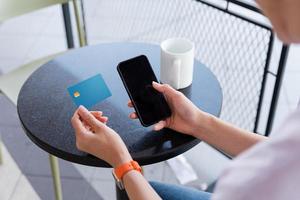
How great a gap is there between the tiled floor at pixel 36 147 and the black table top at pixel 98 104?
614 mm

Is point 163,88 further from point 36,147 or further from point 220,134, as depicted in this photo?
point 36,147

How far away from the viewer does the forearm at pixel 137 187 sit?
0.77 metres

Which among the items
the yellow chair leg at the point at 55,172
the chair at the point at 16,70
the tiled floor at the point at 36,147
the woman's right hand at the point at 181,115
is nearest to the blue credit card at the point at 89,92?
the woman's right hand at the point at 181,115

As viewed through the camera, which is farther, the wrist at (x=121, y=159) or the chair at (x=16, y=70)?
the chair at (x=16, y=70)

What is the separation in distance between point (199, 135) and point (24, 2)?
962mm

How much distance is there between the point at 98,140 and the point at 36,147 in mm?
1051

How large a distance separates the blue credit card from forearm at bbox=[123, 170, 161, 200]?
0.83 feet

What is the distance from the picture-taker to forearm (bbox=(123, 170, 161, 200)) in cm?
77

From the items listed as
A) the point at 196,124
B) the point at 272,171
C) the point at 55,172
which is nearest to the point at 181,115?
the point at 196,124

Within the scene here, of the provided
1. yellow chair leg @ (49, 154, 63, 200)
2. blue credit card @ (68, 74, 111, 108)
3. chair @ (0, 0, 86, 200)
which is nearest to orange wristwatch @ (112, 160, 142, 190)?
blue credit card @ (68, 74, 111, 108)

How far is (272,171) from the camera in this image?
491mm

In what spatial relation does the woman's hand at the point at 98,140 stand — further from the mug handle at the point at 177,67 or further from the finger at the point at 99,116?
the mug handle at the point at 177,67

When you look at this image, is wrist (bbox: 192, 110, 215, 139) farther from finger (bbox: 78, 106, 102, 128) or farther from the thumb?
finger (bbox: 78, 106, 102, 128)

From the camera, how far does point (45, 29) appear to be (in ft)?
8.66
